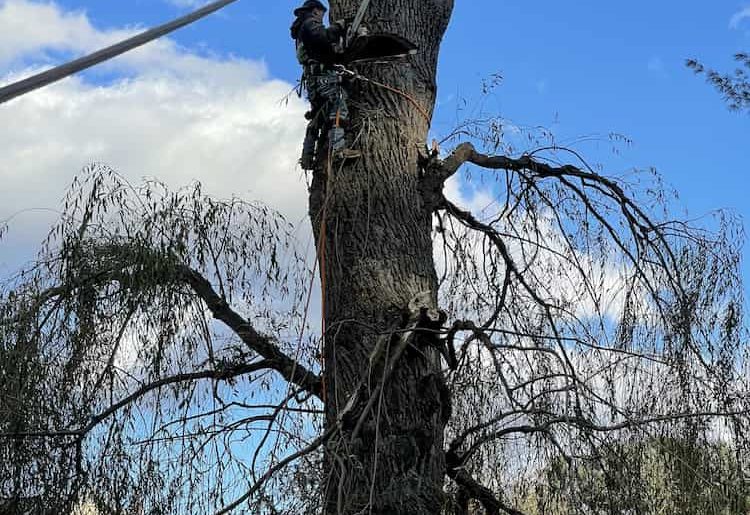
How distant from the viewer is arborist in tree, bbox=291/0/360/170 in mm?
3988

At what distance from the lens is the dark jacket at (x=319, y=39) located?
4.03m

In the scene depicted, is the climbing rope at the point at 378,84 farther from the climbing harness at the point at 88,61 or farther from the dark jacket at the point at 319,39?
the climbing harness at the point at 88,61

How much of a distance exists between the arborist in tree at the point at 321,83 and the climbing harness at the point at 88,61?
60.3 inches

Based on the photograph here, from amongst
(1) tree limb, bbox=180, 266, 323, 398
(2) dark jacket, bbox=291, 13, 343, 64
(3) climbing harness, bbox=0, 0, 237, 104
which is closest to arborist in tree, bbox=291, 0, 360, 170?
(2) dark jacket, bbox=291, 13, 343, 64

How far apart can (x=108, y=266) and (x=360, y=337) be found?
3.43ft

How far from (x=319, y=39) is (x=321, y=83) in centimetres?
18

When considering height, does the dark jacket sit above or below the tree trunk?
above

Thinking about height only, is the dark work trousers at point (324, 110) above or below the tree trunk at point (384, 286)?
above

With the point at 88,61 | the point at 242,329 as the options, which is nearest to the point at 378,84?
the point at 242,329

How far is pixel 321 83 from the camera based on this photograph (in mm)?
4012

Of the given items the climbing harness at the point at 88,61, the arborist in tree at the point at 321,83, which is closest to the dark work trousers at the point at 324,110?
the arborist in tree at the point at 321,83

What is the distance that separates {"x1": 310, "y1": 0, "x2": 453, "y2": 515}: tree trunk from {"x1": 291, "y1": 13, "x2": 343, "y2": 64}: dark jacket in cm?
14

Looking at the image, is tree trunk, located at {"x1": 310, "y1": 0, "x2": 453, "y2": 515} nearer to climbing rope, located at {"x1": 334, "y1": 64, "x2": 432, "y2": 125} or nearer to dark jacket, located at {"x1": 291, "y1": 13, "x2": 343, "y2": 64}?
climbing rope, located at {"x1": 334, "y1": 64, "x2": 432, "y2": 125}

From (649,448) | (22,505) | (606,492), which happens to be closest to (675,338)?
(649,448)
